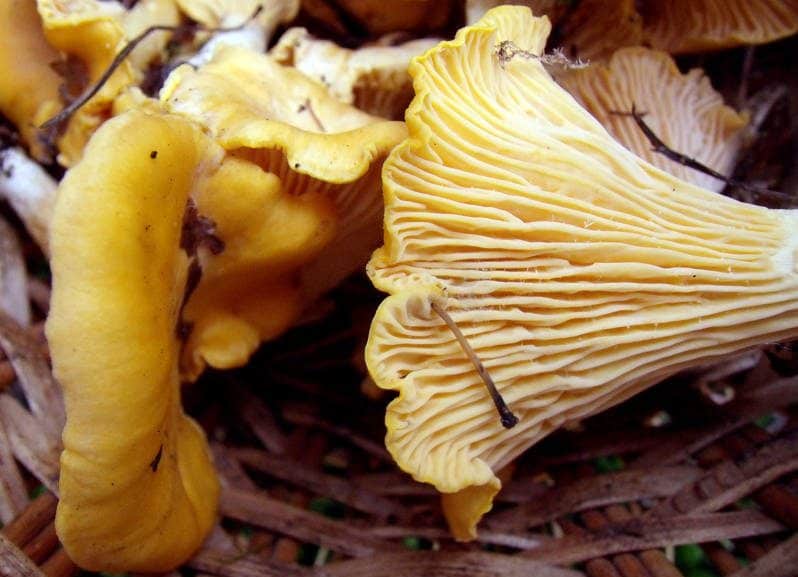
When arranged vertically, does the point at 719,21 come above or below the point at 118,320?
above

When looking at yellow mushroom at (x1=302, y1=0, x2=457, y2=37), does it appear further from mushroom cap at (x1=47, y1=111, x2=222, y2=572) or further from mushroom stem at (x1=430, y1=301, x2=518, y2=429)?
mushroom stem at (x1=430, y1=301, x2=518, y2=429)

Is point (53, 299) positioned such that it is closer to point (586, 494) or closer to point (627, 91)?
point (586, 494)

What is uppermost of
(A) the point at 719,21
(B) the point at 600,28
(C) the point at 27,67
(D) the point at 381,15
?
(A) the point at 719,21

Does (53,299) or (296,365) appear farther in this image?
(296,365)

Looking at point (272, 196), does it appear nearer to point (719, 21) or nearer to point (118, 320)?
point (118, 320)

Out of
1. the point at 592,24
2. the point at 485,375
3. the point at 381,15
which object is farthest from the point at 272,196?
the point at 592,24

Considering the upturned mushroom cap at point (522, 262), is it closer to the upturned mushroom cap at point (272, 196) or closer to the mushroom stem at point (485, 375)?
the mushroom stem at point (485, 375)

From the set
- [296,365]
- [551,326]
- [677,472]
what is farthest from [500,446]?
[296,365]
